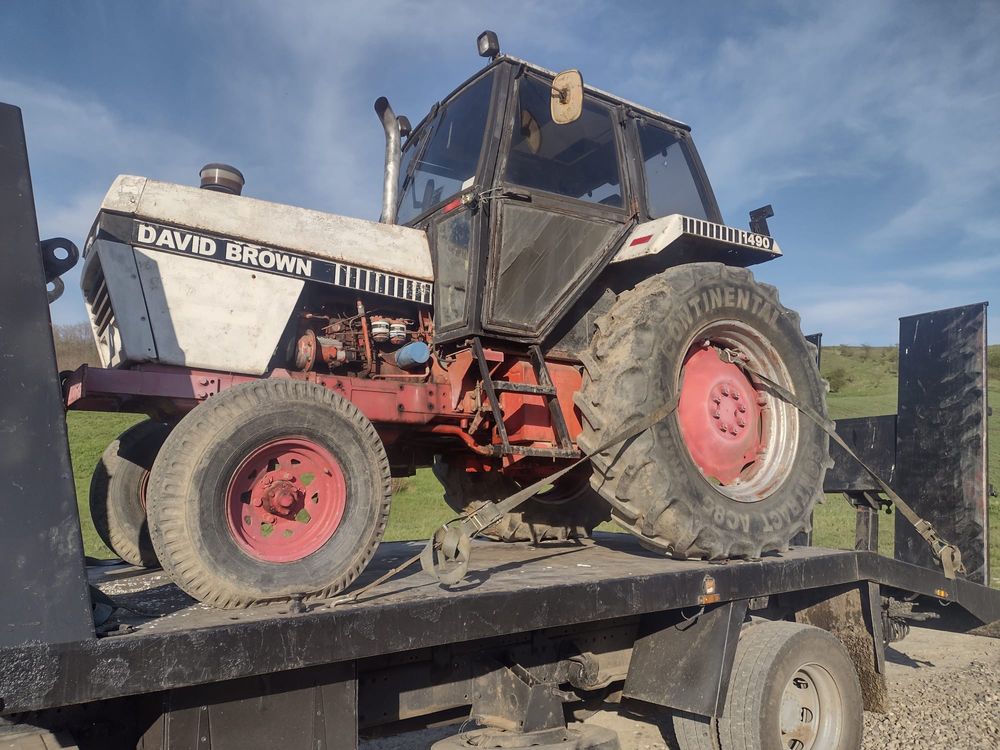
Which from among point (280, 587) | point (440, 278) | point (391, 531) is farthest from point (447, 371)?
point (391, 531)

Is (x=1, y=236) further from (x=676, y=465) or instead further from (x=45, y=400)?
(x=676, y=465)

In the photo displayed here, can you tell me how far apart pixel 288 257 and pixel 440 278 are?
0.80 m

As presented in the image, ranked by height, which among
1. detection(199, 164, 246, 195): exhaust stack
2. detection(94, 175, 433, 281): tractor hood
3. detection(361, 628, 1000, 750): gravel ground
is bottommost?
detection(361, 628, 1000, 750): gravel ground

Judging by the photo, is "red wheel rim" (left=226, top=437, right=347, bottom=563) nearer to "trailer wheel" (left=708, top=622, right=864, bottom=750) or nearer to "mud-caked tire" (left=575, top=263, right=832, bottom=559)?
A: "mud-caked tire" (left=575, top=263, right=832, bottom=559)

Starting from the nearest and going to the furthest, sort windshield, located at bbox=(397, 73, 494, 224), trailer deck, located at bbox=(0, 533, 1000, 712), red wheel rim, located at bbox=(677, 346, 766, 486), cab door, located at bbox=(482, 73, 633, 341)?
trailer deck, located at bbox=(0, 533, 1000, 712), cab door, located at bbox=(482, 73, 633, 341), red wheel rim, located at bbox=(677, 346, 766, 486), windshield, located at bbox=(397, 73, 494, 224)

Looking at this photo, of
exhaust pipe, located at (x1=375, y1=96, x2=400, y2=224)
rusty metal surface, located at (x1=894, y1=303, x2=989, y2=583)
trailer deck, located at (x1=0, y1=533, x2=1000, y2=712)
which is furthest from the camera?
rusty metal surface, located at (x1=894, y1=303, x2=989, y2=583)

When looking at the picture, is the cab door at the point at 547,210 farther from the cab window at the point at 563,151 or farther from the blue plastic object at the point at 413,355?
the blue plastic object at the point at 413,355

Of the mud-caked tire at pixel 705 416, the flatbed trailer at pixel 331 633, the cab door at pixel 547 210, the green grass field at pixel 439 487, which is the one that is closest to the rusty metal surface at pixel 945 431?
the flatbed trailer at pixel 331 633

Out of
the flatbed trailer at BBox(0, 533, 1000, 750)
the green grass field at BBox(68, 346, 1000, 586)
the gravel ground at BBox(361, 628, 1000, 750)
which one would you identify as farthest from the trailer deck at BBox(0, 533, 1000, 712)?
the green grass field at BBox(68, 346, 1000, 586)

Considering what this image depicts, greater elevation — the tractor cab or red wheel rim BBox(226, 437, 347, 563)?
the tractor cab

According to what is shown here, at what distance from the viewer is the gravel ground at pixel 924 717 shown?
171 inches

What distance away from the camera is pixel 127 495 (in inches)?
158

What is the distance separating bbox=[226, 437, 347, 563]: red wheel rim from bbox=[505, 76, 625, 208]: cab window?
6.18 feet

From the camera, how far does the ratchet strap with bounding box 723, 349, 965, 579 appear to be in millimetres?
4238
